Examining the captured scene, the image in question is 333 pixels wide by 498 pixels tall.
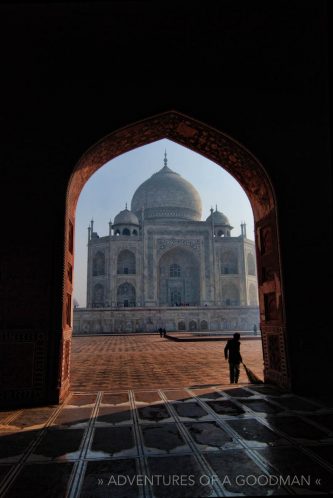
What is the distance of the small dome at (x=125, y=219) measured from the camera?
113 feet

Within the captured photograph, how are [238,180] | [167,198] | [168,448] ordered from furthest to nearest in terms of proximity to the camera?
[167,198], [238,180], [168,448]

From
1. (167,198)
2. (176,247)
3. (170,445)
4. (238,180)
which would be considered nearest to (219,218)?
(167,198)

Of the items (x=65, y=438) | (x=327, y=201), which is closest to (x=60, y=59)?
(x=327, y=201)

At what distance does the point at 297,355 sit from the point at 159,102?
151 inches

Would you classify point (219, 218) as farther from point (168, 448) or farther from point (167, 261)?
point (168, 448)

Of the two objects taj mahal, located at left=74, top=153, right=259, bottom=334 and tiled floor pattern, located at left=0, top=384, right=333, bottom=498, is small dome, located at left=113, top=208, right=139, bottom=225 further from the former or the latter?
tiled floor pattern, located at left=0, top=384, right=333, bottom=498

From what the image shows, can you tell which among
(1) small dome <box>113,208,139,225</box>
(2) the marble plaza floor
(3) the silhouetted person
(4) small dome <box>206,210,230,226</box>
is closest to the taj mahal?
(1) small dome <box>113,208,139,225</box>

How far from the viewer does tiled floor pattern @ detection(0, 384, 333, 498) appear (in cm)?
226

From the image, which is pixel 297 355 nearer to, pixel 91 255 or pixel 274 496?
pixel 274 496

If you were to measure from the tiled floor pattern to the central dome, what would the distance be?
30771 mm

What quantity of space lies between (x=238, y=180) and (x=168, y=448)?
4.30 m

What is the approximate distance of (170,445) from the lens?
2.92 m

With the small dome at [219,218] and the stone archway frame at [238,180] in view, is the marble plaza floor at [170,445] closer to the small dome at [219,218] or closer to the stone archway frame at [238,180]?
the stone archway frame at [238,180]

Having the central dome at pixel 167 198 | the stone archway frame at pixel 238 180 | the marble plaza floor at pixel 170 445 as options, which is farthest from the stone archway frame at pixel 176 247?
the marble plaza floor at pixel 170 445
